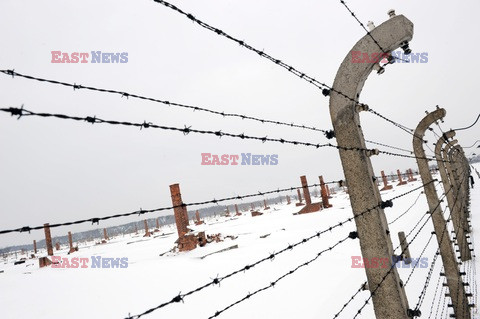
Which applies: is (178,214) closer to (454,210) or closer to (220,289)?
(220,289)

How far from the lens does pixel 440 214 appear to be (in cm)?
410

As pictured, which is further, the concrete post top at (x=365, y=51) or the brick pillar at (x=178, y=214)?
the brick pillar at (x=178, y=214)

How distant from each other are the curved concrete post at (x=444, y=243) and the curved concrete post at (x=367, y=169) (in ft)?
8.34

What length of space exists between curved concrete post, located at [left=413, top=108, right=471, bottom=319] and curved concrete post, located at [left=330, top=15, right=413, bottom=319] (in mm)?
2543

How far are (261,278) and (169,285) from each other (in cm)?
243

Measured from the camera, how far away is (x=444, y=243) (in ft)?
13.5

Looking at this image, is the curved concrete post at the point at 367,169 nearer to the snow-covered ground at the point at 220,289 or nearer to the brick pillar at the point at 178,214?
the snow-covered ground at the point at 220,289

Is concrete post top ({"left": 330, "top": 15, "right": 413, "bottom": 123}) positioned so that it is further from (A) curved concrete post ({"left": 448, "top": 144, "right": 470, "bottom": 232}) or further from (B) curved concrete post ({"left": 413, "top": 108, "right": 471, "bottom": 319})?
(A) curved concrete post ({"left": 448, "top": 144, "right": 470, "bottom": 232})

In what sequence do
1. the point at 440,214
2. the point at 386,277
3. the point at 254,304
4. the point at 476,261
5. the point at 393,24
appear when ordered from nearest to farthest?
the point at 386,277, the point at 393,24, the point at 440,214, the point at 254,304, the point at 476,261

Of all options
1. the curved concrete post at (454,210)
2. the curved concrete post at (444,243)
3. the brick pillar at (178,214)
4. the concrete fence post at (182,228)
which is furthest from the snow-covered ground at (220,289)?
the brick pillar at (178,214)

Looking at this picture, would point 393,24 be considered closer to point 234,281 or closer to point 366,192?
point 366,192

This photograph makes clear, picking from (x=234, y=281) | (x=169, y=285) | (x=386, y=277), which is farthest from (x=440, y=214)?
(x=169, y=285)

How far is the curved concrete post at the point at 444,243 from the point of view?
383 cm

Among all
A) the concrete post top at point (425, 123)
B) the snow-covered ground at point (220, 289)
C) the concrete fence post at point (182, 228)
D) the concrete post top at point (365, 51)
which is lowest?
the snow-covered ground at point (220, 289)
